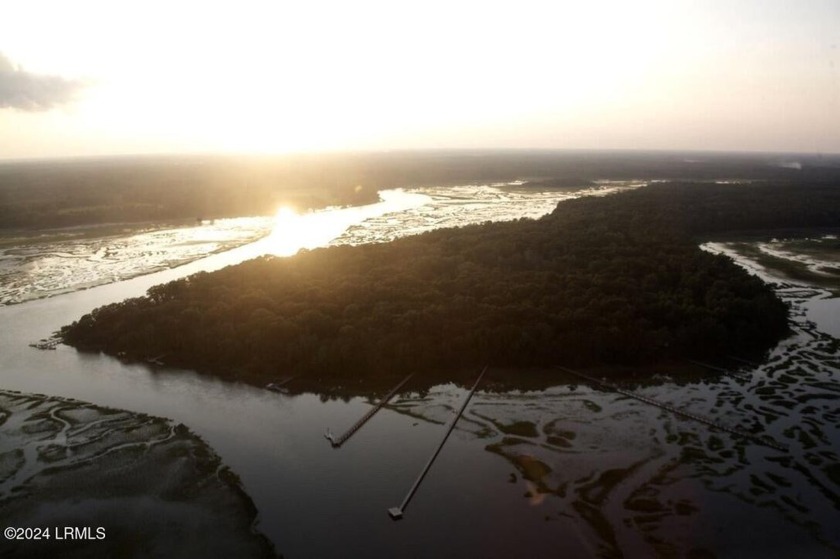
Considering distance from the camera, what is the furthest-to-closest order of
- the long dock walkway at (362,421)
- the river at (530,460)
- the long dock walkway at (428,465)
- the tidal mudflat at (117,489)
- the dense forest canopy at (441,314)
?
the dense forest canopy at (441,314) < the long dock walkway at (362,421) < the long dock walkway at (428,465) < the river at (530,460) < the tidal mudflat at (117,489)

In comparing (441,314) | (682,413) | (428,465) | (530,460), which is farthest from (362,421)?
(682,413)

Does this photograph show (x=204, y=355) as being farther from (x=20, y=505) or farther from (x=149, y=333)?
(x=20, y=505)

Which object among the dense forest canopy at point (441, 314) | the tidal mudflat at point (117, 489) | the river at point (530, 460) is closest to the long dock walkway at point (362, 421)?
the river at point (530, 460)

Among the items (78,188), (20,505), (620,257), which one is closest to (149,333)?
(20,505)

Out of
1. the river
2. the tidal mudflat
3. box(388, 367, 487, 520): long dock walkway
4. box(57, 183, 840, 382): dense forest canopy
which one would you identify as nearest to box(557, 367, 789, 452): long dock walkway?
the river

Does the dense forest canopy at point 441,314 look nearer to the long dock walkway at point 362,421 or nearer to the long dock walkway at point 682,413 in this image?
the long dock walkway at point 682,413

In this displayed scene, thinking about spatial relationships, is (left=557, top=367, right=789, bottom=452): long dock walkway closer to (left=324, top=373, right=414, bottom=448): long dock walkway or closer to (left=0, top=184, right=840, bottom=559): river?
(left=0, top=184, right=840, bottom=559): river

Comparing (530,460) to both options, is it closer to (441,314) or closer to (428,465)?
(428,465)
